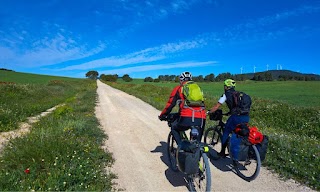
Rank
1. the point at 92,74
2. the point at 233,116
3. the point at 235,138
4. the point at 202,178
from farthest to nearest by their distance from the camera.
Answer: the point at 92,74 < the point at 233,116 < the point at 235,138 < the point at 202,178

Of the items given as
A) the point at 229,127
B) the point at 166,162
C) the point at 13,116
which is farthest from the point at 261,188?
the point at 13,116

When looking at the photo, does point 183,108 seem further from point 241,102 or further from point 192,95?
point 241,102

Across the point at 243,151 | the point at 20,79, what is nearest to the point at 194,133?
the point at 243,151

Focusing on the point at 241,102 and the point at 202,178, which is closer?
the point at 202,178

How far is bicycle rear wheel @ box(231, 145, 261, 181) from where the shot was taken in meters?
5.06

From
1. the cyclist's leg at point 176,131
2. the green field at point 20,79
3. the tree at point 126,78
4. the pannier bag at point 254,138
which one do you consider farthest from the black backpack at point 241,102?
the tree at point 126,78

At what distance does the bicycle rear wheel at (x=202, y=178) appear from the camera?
424 centimetres

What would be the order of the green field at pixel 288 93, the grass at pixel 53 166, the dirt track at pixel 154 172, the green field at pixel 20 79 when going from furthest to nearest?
1. the green field at pixel 20 79
2. the green field at pixel 288 93
3. the dirt track at pixel 154 172
4. the grass at pixel 53 166

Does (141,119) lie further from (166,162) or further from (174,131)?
(174,131)

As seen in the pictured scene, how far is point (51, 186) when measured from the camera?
4270mm

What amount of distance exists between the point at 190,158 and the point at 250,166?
2.52 m

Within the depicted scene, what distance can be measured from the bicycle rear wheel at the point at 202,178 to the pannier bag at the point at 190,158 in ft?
0.53

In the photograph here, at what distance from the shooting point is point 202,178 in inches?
179

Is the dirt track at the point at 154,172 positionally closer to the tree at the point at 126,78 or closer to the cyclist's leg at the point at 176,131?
the cyclist's leg at the point at 176,131
